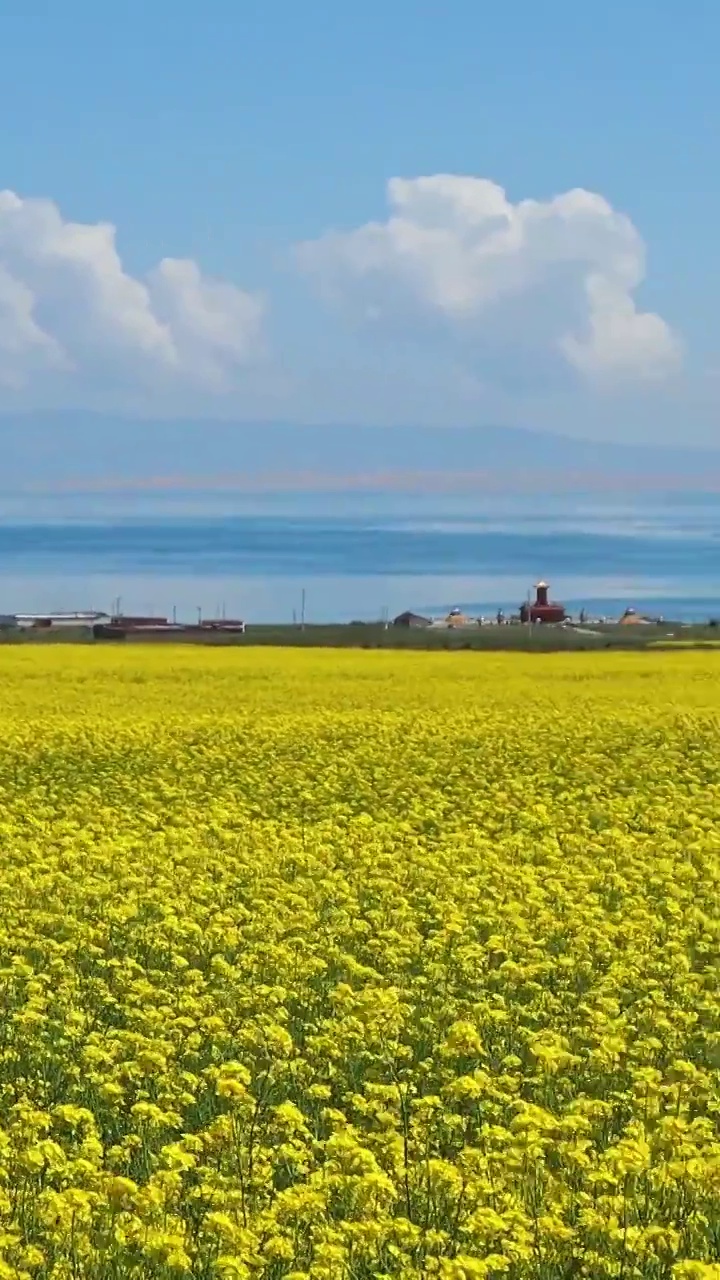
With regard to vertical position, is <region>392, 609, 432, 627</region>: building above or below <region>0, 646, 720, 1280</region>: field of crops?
above

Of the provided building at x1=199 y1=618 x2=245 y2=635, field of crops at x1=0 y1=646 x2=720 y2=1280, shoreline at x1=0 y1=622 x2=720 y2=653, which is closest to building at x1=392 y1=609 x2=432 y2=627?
building at x1=199 y1=618 x2=245 y2=635

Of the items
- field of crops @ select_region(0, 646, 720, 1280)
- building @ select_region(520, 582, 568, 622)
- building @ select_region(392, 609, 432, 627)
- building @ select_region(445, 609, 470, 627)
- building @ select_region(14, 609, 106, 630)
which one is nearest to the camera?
field of crops @ select_region(0, 646, 720, 1280)

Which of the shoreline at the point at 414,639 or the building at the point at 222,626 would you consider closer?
the shoreline at the point at 414,639

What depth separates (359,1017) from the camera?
30.5ft

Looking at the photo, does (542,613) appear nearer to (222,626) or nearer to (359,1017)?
(222,626)

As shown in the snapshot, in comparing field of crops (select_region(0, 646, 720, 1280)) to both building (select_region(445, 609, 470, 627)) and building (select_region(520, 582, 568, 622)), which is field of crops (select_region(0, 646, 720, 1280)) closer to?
building (select_region(445, 609, 470, 627))

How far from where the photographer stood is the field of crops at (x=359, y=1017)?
622 centimetres

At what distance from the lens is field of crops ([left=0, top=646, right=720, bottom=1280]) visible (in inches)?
245

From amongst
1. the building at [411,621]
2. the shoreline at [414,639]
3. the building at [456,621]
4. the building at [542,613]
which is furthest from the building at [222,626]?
the building at [542,613]

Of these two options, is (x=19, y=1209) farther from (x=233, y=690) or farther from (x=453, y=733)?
(x=233, y=690)

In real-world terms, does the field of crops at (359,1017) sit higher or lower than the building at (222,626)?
lower

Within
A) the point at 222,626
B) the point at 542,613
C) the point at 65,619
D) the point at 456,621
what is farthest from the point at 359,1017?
the point at 65,619

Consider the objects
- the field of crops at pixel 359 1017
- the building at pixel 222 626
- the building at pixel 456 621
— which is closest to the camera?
the field of crops at pixel 359 1017

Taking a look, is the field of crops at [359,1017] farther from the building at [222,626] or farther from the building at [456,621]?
the building at [456,621]
